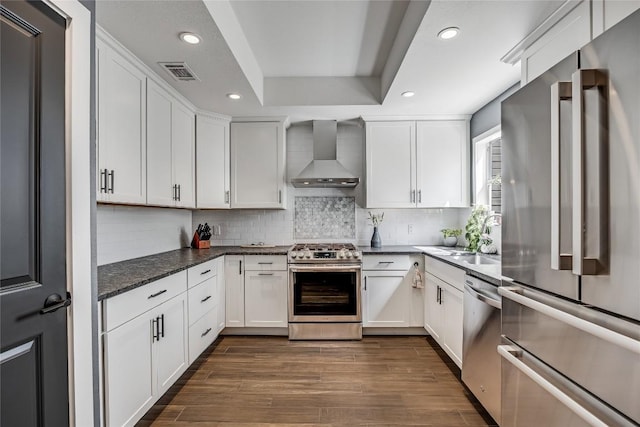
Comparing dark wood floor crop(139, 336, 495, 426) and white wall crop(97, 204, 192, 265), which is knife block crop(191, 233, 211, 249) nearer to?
white wall crop(97, 204, 192, 265)

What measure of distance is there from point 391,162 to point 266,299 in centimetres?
203

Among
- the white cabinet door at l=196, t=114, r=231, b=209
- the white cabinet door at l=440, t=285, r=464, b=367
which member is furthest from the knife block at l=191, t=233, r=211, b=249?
the white cabinet door at l=440, t=285, r=464, b=367

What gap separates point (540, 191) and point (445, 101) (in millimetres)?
2156

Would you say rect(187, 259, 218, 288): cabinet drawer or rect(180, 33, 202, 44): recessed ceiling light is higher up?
rect(180, 33, 202, 44): recessed ceiling light

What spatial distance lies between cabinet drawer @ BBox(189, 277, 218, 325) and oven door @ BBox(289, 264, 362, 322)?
29.7 inches

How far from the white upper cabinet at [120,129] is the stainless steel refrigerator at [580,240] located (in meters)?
2.26

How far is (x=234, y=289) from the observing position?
3.33 metres

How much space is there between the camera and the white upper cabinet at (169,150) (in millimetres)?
2496

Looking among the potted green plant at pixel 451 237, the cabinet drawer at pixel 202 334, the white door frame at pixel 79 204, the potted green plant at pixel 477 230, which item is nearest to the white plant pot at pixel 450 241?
the potted green plant at pixel 451 237

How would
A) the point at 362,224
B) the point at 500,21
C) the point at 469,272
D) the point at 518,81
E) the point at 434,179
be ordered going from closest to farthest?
the point at 500,21
the point at 469,272
the point at 518,81
the point at 434,179
the point at 362,224

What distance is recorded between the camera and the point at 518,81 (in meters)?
2.64

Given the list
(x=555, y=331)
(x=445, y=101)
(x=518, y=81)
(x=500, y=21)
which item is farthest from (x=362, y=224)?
(x=555, y=331)

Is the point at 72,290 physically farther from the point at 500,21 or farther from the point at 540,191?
the point at 500,21

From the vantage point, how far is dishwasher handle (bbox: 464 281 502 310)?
5.80ft
